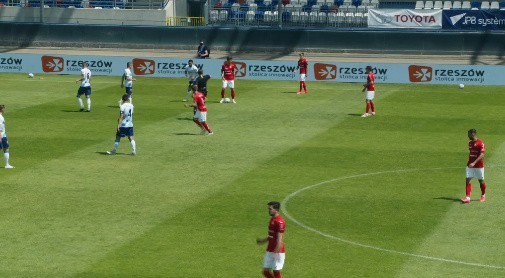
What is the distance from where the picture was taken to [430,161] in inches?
1310

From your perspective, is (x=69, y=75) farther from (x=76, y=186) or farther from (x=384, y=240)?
(x=384, y=240)

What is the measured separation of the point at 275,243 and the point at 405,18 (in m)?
51.4

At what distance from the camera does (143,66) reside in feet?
189

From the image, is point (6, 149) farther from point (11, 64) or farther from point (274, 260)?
point (11, 64)

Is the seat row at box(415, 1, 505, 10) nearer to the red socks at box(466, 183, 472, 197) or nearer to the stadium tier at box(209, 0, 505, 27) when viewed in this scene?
the stadium tier at box(209, 0, 505, 27)

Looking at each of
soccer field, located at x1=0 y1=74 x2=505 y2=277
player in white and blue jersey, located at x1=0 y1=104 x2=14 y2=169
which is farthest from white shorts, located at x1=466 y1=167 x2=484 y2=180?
player in white and blue jersey, located at x1=0 y1=104 x2=14 y2=169

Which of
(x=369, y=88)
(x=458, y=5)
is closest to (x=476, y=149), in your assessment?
(x=369, y=88)

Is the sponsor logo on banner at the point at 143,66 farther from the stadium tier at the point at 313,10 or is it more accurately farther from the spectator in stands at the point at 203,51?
the stadium tier at the point at 313,10

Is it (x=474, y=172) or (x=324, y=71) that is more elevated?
(x=474, y=172)

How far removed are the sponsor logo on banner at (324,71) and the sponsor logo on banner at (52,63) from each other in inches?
569

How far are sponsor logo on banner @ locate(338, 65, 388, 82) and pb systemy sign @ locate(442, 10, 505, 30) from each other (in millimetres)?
15038

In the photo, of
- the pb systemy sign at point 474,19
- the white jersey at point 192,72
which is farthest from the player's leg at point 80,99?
the pb systemy sign at point 474,19

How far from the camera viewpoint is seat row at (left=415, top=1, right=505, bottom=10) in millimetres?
71125

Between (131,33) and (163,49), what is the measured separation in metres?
2.56
